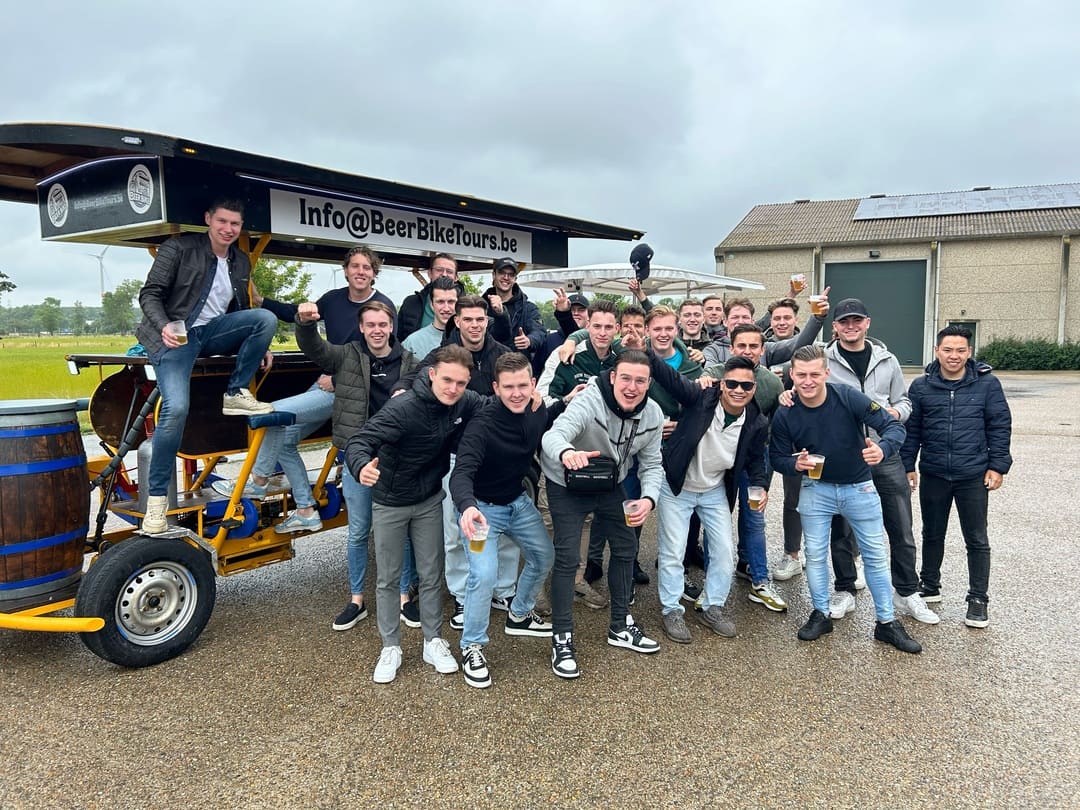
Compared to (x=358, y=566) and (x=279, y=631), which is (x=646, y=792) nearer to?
(x=358, y=566)

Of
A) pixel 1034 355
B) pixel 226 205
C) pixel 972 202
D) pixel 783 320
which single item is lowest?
pixel 1034 355

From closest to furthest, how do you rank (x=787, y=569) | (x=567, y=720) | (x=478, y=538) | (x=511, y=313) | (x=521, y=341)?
(x=567, y=720) < (x=478, y=538) < (x=787, y=569) < (x=521, y=341) < (x=511, y=313)

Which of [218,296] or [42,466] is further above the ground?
[218,296]

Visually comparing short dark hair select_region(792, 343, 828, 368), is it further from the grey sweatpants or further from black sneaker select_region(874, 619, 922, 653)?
the grey sweatpants

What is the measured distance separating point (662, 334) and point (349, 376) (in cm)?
204

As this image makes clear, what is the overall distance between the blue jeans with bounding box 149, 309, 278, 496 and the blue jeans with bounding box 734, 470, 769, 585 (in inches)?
120

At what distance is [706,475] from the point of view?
4160mm

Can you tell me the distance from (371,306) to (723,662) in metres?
2.87

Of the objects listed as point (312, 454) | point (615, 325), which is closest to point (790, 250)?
point (312, 454)

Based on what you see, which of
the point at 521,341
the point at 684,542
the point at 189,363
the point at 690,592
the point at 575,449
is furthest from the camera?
the point at 521,341

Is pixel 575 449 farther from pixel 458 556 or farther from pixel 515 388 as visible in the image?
pixel 458 556

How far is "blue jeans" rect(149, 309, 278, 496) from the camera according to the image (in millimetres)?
3711

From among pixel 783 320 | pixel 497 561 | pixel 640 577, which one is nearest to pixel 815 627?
pixel 640 577

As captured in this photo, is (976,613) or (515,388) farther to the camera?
(976,613)
